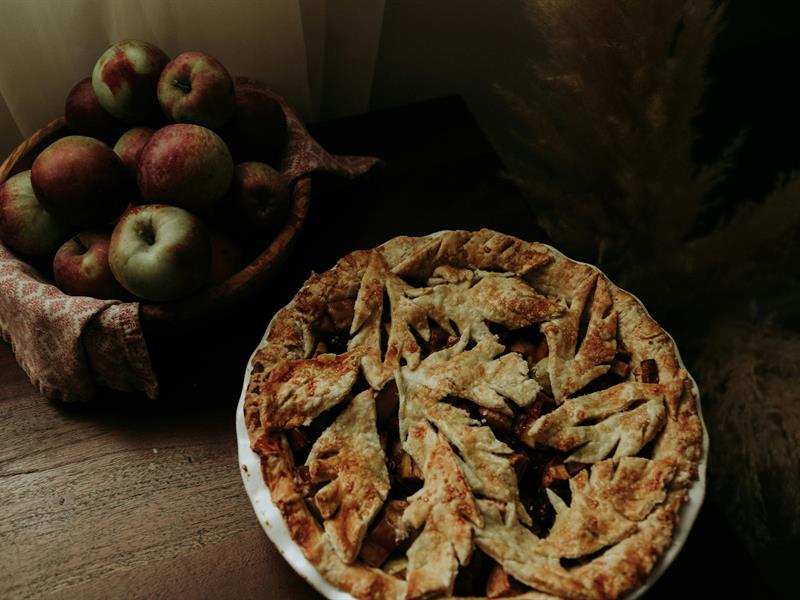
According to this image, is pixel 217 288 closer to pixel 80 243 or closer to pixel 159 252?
pixel 159 252

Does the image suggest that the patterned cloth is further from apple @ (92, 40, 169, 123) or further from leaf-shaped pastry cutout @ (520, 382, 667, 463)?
leaf-shaped pastry cutout @ (520, 382, 667, 463)

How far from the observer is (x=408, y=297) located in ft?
3.72

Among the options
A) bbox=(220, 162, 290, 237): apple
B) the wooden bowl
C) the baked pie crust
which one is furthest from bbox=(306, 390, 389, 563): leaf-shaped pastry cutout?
bbox=(220, 162, 290, 237): apple

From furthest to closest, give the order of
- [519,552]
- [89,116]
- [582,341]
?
[89,116] < [582,341] < [519,552]

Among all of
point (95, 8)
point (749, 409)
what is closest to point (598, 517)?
point (749, 409)

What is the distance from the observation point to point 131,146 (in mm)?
1196

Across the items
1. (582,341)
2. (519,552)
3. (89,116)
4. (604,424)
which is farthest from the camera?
(89,116)

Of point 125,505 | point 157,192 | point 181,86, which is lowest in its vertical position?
point 125,505

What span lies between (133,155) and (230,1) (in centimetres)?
35

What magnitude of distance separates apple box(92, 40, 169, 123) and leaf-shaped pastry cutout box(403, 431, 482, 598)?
0.71 meters

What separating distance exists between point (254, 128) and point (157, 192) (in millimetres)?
220

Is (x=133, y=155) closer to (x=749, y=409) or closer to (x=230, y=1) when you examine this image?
(x=230, y=1)

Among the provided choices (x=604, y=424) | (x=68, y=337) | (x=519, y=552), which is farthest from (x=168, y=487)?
(x=604, y=424)

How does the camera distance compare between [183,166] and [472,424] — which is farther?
[183,166]
